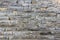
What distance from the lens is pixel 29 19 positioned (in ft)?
4.57

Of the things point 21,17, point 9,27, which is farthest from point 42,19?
point 9,27

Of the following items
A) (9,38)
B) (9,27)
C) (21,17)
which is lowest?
(9,38)

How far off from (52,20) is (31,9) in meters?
0.27

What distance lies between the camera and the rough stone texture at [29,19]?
1354 millimetres

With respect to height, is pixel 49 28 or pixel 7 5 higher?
pixel 7 5

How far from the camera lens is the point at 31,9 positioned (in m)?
1.42

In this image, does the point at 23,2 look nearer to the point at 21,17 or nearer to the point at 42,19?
the point at 21,17

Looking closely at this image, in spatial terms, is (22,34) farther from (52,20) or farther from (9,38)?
(52,20)

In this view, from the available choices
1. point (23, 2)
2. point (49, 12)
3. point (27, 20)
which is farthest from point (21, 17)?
point (49, 12)

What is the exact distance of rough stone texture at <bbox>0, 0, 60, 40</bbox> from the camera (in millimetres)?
1354

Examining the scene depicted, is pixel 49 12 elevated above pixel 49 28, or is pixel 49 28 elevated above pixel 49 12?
pixel 49 12

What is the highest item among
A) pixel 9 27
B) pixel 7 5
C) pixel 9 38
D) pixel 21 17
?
pixel 7 5

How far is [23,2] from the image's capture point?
56.5 inches

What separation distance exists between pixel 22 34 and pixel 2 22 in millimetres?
267
